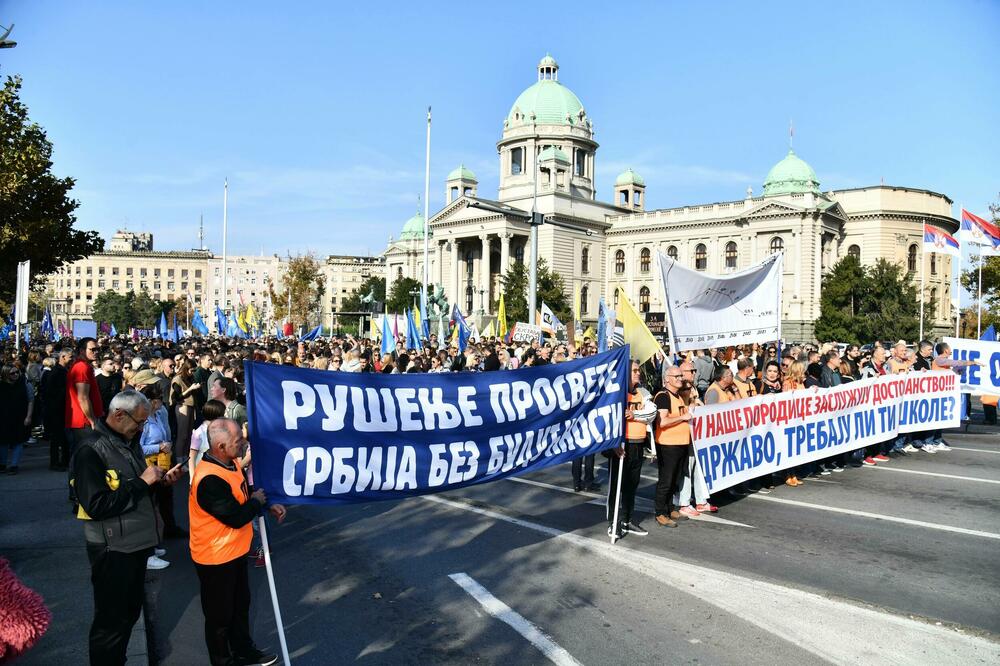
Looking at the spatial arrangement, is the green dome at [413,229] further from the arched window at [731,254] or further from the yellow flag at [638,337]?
the yellow flag at [638,337]

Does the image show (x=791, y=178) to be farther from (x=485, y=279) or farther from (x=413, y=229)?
(x=413, y=229)

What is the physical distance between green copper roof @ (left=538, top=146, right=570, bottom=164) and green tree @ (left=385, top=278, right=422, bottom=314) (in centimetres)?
2516

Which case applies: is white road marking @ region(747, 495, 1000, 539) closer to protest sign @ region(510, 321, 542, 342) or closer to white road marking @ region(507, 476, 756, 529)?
white road marking @ region(507, 476, 756, 529)

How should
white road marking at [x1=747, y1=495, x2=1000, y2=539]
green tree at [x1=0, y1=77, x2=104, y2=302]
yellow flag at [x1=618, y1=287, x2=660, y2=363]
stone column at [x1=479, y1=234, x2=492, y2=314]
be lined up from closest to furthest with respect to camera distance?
white road marking at [x1=747, y1=495, x2=1000, y2=539]
yellow flag at [x1=618, y1=287, x2=660, y2=363]
green tree at [x1=0, y1=77, x2=104, y2=302]
stone column at [x1=479, y1=234, x2=492, y2=314]

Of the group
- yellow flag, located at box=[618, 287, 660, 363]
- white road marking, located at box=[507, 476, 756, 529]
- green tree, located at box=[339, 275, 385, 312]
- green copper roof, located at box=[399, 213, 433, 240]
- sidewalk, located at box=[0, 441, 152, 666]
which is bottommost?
sidewalk, located at box=[0, 441, 152, 666]

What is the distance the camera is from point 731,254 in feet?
244

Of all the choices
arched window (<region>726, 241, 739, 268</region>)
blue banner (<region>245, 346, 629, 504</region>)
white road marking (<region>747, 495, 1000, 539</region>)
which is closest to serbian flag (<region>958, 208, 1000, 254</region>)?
white road marking (<region>747, 495, 1000, 539</region>)

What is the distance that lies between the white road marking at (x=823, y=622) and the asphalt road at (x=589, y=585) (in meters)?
0.02

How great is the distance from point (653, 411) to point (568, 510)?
5.83 feet

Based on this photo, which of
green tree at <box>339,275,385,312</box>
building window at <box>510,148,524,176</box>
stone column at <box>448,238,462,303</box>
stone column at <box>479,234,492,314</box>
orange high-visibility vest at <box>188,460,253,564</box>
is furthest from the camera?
green tree at <box>339,275,385,312</box>

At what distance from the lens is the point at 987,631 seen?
17.6ft

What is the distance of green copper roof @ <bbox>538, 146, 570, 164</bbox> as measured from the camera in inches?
3214

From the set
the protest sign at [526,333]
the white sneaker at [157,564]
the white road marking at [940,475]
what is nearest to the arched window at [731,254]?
the protest sign at [526,333]

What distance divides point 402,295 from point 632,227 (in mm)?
31692
